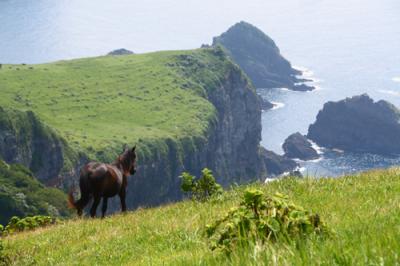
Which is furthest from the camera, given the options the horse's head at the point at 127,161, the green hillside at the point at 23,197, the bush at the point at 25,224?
the green hillside at the point at 23,197

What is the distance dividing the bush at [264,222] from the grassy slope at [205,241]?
0.26 m

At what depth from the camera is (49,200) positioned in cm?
16875

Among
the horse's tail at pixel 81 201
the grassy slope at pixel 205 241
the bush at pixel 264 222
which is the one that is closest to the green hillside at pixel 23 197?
the horse's tail at pixel 81 201

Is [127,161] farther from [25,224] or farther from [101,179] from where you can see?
[25,224]

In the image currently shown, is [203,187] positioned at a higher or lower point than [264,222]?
lower

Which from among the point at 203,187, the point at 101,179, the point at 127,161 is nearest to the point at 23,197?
the point at 127,161

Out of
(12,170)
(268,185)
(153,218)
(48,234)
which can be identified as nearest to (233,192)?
(268,185)

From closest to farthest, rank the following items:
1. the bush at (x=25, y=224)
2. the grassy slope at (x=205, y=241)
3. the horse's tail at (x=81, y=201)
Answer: the grassy slope at (x=205, y=241) < the bush at (x=25, y=224) < the horse's tail at (x=81, y=201)

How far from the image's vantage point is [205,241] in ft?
31.5

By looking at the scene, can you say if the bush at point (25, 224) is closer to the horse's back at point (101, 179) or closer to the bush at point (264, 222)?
the horse's back at point (101, 179)

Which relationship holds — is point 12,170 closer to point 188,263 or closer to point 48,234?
point 48,234

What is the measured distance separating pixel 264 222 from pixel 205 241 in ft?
11.9

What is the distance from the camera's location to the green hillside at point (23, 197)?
155250mm

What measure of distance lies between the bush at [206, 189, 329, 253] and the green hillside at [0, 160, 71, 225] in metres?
149
